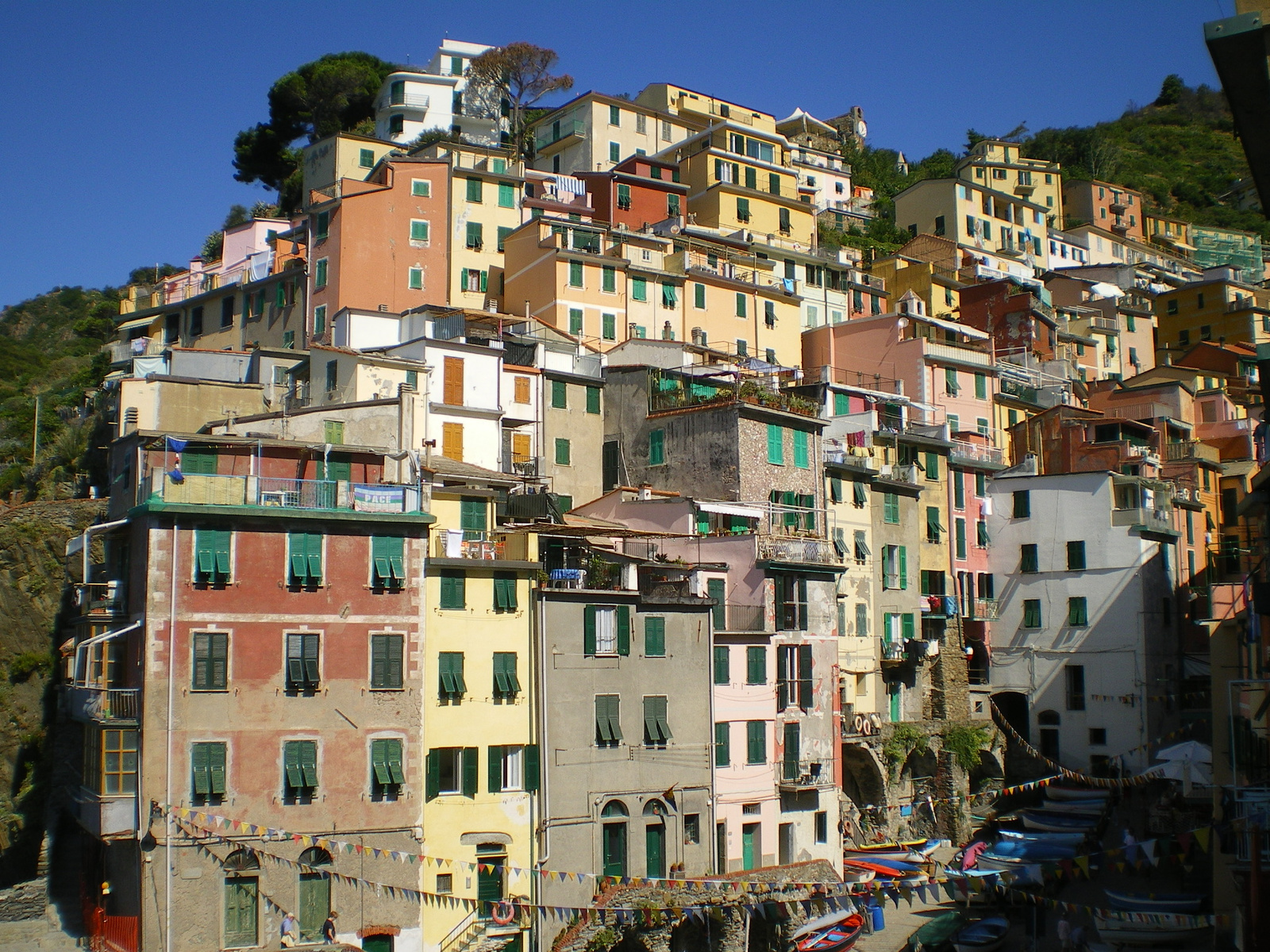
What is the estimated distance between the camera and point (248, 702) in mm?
34906

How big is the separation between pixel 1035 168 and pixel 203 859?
101773mm

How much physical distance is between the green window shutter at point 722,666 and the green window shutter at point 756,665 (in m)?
0.80

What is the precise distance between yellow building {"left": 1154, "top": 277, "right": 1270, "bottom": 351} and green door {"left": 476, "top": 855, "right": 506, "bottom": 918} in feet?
251

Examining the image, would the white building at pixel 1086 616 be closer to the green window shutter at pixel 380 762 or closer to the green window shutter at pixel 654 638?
the green window shutter at pixel 654 638

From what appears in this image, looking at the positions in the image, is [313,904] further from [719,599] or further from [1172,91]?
[1172,91]

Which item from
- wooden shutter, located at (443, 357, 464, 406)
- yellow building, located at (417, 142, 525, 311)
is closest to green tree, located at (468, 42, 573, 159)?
yellow building, located at (417, 142, 525, 311)

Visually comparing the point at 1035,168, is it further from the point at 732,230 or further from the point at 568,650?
the point at 568,650

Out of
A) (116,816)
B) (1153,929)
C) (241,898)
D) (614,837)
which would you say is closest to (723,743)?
(614,837)

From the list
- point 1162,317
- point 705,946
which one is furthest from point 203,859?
point 1162,317

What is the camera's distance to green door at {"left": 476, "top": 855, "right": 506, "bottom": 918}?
37.4 m

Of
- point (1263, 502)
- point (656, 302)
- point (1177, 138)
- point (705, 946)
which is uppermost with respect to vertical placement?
point (1177, 138)

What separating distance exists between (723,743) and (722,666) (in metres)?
2.47

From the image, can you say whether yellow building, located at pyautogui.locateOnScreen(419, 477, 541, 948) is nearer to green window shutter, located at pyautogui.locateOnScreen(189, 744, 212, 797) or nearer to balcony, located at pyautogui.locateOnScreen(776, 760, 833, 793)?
green window shutter, located at pyautogui.locateOnScreen(189, 744, 212, 797)

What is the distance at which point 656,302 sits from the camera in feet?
218
